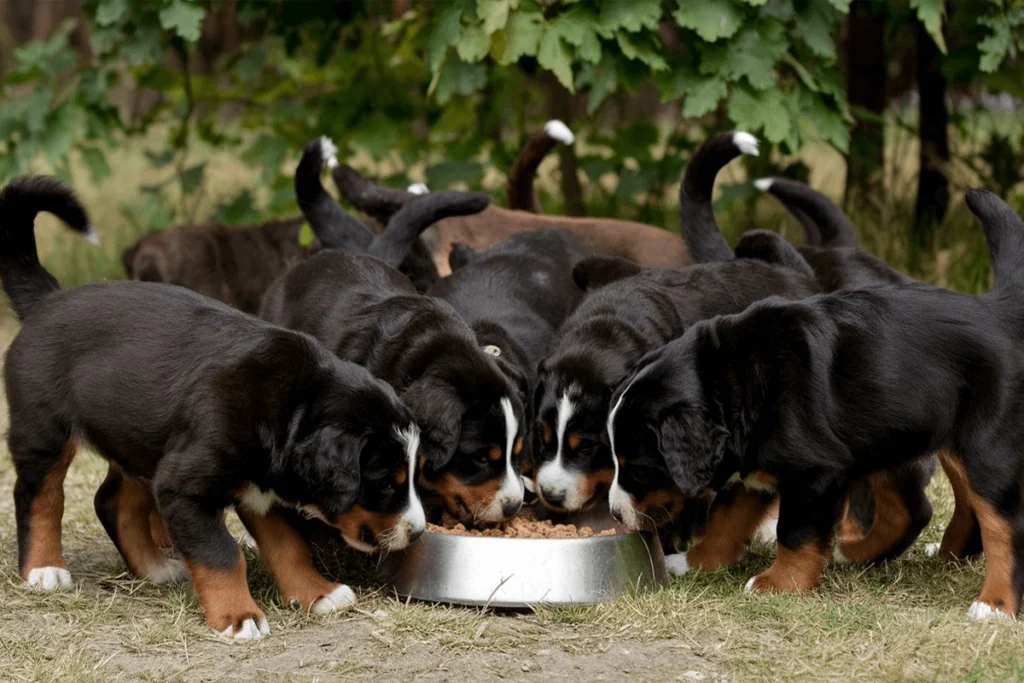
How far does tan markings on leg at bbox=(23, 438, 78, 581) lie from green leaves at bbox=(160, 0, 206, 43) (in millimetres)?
3516

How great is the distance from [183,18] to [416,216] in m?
2.08

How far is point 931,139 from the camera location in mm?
8766

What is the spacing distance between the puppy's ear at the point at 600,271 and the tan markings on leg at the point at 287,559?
78.5 inches

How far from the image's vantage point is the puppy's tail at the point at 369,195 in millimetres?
7074

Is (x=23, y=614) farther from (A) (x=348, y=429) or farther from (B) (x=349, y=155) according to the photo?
(B) (x=349, y=155)

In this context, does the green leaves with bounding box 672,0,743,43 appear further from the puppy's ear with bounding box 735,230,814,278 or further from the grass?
the grass

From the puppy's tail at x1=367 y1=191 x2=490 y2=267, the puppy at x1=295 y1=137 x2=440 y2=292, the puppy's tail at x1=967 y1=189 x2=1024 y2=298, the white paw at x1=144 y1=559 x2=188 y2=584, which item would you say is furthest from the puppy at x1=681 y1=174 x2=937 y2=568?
the white paw at x1=144 y1=559 x2=188 y2=584

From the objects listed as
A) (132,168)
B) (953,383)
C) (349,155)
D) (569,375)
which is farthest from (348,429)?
(132,168)

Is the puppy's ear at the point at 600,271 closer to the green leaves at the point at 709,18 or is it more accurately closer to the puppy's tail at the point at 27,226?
the green leaves at the point at 709,18

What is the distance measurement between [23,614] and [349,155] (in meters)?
4.51

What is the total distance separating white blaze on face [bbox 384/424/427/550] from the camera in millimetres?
3998

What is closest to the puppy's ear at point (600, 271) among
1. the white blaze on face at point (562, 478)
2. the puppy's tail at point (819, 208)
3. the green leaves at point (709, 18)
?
the puppy's tail at point (819, 208)

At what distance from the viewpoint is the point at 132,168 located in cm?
1439

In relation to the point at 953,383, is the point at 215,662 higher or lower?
lower
